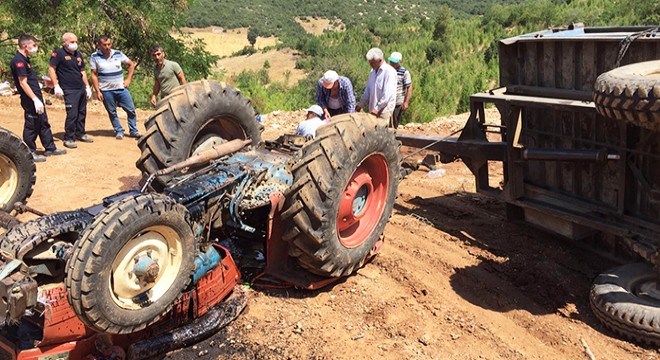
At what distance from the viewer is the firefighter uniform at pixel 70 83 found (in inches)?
368

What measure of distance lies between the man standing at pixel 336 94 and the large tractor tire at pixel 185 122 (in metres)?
2.00

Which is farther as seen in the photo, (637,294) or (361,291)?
(361,291)

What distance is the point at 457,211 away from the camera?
24.7 ft

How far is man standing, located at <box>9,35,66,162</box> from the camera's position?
27.9 feet

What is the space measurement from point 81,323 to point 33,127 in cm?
565

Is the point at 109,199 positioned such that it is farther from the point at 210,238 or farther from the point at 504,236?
the point at 504,236

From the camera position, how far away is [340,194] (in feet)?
16.2

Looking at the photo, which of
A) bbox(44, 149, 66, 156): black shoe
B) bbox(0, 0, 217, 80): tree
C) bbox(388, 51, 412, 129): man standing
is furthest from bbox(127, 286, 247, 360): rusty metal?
bbox(0, 0, 217, 80): tree

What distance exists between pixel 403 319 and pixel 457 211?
9.05 feet

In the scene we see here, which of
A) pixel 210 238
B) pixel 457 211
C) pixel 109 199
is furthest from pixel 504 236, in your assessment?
pixel 109 199

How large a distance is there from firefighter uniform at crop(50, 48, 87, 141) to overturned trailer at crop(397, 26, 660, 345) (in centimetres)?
526

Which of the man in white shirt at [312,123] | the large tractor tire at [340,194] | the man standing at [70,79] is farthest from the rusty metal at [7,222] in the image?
the man standing at [70,79]

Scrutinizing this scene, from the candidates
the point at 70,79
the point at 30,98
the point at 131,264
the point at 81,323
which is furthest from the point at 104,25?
the point at 131,264

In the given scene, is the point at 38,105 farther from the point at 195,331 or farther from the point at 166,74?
the point at 195,331
